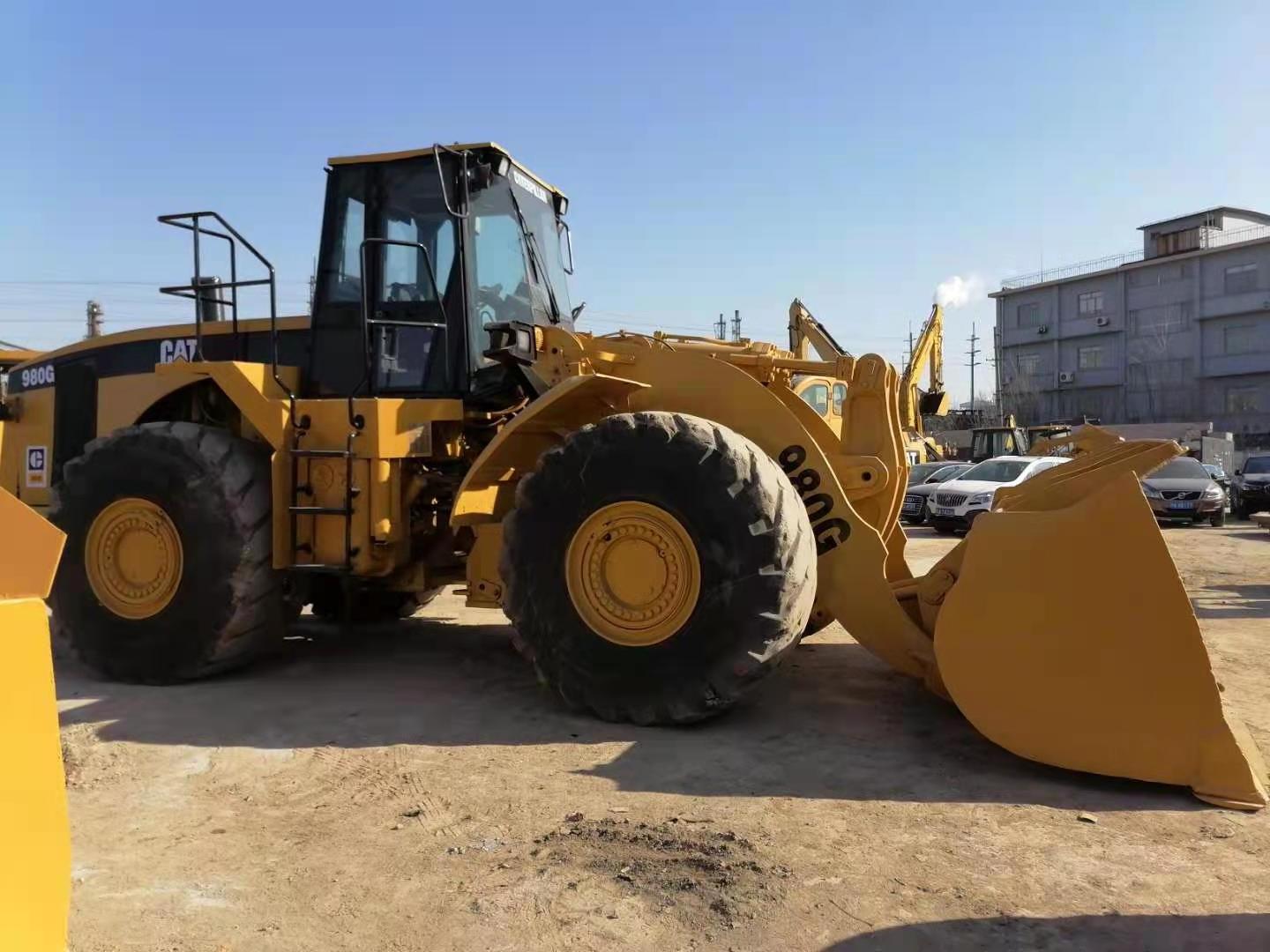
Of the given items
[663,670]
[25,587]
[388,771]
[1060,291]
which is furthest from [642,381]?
[1060,291]

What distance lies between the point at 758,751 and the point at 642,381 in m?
2.02

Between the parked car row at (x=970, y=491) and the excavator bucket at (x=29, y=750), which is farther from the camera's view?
the parked car row at (x=970, y=491)

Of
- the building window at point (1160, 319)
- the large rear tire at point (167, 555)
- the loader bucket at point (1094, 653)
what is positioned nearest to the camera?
the loader bucket at point (1094, 653)

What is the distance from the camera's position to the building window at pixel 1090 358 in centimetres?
5397

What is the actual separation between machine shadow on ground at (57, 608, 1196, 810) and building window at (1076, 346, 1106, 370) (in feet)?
178

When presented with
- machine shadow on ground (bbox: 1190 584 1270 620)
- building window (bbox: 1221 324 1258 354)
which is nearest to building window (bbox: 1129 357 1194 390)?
building window (bbox: 1221 324 1258 354)

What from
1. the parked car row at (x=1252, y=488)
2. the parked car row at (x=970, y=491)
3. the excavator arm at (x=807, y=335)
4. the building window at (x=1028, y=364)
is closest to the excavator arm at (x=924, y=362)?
the excavator arm at (x=807, y=335)

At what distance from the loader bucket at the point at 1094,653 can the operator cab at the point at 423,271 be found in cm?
308

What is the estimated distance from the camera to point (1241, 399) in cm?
4791

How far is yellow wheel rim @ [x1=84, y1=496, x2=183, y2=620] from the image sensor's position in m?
5.57

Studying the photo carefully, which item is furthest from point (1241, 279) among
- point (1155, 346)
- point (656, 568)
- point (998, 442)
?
point (656, 568)

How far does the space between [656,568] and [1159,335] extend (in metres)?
54.7

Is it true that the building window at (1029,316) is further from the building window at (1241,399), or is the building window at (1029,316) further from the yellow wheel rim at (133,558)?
the yellow wheel rim at (133,558)

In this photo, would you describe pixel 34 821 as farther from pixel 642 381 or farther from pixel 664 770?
pixel 642 381
